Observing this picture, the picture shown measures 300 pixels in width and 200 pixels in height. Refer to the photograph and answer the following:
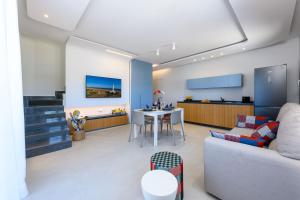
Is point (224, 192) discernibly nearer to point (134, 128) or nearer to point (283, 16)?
point (134, 128)

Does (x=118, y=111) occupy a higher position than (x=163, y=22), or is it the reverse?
(x=163, y=22)

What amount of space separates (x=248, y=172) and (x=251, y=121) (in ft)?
6.66

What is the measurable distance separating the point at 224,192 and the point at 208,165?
0.92 ft

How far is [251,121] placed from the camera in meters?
2.71

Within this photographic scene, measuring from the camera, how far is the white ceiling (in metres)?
2.12

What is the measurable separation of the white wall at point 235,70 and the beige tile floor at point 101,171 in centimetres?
293

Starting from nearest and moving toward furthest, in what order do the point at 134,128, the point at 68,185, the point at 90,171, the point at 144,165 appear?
the point at 68,185, the point at 90,171, the point at 144,165, the point at 134,128

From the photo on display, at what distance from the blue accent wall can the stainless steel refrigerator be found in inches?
155

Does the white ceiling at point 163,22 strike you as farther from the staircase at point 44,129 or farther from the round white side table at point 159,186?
the round white side table at point 159,186

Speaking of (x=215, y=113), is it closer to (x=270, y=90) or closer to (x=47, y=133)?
(x=270, y=90)

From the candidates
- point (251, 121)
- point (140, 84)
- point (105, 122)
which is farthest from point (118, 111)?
point (251, 121)

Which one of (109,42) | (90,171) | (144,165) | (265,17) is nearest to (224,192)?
(144,165)

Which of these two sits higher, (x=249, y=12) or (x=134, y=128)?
(x=249, y=12)

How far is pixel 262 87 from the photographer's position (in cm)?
354
